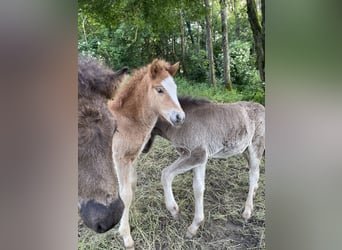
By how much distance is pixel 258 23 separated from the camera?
1653mm

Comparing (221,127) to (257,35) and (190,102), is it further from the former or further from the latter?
(257,35)

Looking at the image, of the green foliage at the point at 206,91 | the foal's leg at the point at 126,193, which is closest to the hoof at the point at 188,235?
the foal's leg at the point at 126,193

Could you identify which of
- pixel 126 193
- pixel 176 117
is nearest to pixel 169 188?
pixel 126 193

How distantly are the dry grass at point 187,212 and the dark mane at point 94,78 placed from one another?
31cm

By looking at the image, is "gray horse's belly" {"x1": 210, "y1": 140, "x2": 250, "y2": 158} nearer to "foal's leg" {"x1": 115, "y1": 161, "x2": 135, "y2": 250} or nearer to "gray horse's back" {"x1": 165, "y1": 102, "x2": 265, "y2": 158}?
"gray horse's back" {"x1": 165, "y1": 102, "x2": 265, "y2": 158}

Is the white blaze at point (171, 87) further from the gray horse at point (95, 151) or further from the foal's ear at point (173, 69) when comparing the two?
the gray horse at point (95, 151)

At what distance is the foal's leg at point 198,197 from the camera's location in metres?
1.64

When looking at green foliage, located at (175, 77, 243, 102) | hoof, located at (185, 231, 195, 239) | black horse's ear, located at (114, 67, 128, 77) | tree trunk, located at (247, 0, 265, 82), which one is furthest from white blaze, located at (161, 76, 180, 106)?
hoof, located at (185, 231, 195, 239)

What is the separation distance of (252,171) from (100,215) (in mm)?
700

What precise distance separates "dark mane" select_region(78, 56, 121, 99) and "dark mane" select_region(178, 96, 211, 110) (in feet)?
0.98
